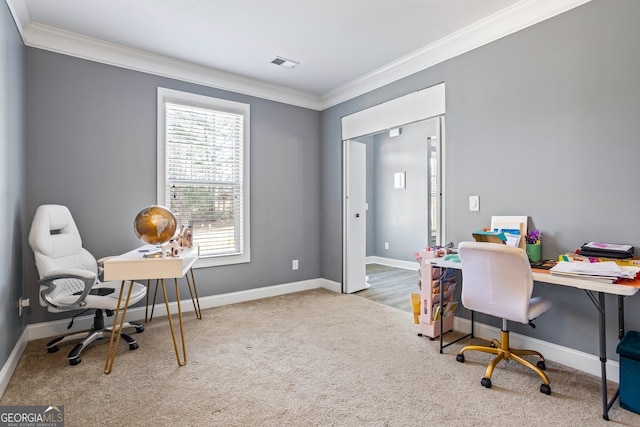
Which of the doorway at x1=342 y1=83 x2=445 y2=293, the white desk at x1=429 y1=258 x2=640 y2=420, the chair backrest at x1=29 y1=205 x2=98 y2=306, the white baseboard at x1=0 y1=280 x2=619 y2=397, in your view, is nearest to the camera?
the white desk at x1=429 y1=258 x2=640 y2=420

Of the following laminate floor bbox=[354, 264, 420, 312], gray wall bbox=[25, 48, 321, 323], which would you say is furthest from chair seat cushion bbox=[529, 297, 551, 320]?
gray wall bbox=[25, 48, 321, 323]

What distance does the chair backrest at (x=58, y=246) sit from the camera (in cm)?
246

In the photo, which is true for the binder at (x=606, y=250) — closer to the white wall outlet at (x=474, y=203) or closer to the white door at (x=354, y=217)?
the white wall outlet at (x=474, y=203)

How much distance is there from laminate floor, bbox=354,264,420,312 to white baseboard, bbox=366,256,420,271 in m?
0.11

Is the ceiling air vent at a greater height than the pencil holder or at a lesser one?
greater

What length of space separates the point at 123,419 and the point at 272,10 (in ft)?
9.42

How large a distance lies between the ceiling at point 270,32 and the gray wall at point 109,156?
20 centimetres

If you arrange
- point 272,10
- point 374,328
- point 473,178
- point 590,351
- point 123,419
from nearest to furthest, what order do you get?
1. point 123,419
2. point 590,351
3. point 272,10
4. point 473,178
5. point 374,328

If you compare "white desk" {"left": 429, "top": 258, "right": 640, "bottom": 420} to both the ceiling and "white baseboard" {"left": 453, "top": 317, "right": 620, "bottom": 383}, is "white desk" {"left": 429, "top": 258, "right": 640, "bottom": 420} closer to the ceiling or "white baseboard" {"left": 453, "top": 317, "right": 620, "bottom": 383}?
"white baseboard" {"left": 453, "top": 317, "right": 620, "bottom": 383}

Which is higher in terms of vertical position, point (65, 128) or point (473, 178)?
point (65, 128)

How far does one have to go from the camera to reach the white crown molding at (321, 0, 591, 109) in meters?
2.42

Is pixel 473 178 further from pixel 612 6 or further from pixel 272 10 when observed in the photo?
pixel 272 10

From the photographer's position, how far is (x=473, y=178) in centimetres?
290

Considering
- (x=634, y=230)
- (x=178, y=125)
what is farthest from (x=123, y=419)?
(x=634, y=230)
